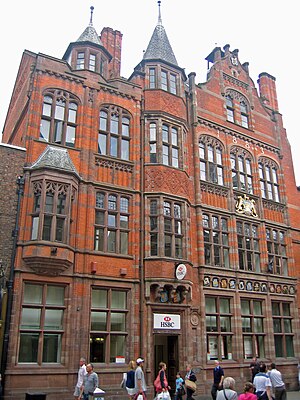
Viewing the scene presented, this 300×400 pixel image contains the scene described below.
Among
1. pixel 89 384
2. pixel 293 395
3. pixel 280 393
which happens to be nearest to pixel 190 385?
pixel 280 393

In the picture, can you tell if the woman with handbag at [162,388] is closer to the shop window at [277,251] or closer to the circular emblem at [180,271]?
the circular emblem at [180,271]

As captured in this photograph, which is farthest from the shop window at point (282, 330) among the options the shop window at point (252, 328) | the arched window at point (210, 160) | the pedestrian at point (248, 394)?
the pedestrian at point (248, 394)

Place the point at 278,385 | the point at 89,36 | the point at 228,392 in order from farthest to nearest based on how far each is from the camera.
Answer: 1. the point at 89,36
2. the point at 278,385
3. the point at 228,392

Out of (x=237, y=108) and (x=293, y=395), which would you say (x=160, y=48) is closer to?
(x=237, y=108)

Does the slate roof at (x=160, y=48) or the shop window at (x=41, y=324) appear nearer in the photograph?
the shop window at (x=41, y=324)

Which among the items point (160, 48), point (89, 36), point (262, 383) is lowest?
point (262, 383)

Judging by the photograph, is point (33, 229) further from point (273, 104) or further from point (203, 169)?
point (273, 104)

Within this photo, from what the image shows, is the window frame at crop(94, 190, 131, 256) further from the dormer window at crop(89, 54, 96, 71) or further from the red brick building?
the dormer window at crop(89, 54, 96, 71)

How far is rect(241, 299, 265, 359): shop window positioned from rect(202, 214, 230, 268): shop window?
261 cm

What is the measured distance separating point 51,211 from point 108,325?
17.8 ft

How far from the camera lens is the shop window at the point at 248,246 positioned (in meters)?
23.6

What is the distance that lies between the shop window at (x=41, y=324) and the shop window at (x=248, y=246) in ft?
35.9

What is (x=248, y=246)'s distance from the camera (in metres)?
24.2

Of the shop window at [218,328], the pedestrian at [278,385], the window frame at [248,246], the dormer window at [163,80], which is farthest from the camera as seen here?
the window frame at [248,246]
